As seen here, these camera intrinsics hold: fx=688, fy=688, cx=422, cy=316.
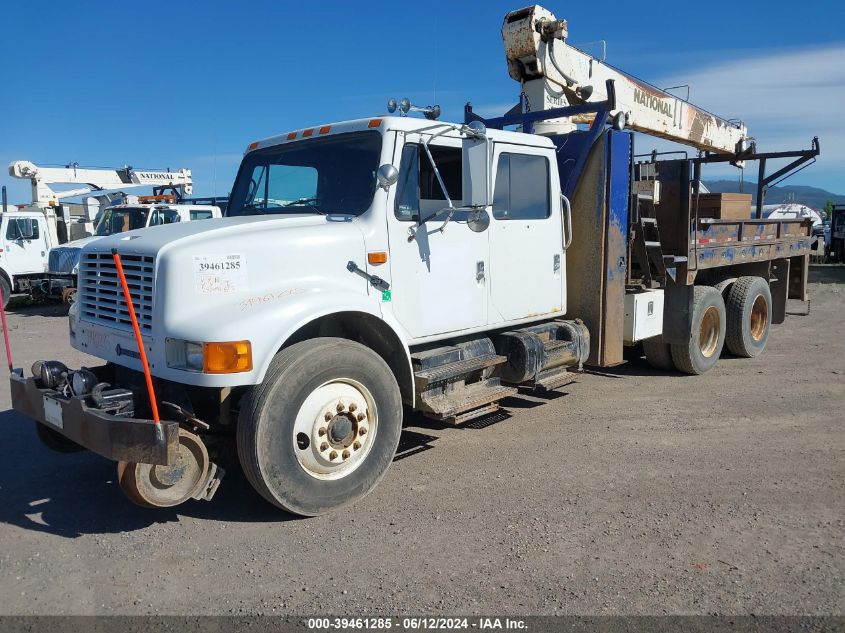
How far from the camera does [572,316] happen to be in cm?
655

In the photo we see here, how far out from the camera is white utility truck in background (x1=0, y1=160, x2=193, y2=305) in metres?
16.1

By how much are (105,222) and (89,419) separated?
497 inches

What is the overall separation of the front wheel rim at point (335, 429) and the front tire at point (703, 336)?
4.64 m

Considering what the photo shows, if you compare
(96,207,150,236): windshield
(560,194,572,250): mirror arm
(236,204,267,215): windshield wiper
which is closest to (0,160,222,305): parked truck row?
(96,207,150,236): windshield

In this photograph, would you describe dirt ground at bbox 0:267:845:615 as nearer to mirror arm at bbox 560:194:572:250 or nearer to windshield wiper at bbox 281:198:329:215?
mirror arm at bbox 560:194:572:250

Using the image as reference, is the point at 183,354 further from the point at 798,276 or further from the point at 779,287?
the point at 798,276

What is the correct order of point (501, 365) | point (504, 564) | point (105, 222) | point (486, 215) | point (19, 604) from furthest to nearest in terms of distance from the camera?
point (105, 222) < point (501, 365) < point (486, 215) < point (504, 564) < point (19, 604)

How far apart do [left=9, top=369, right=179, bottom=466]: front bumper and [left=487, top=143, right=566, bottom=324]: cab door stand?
9.06 feet

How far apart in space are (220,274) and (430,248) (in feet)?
5.13

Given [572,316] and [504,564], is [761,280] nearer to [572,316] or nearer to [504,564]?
[572,316]

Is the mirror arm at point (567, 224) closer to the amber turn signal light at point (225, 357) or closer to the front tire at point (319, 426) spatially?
the front tire at point (319, 426)

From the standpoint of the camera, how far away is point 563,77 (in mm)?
7344

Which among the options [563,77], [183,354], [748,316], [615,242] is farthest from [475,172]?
[748,316]

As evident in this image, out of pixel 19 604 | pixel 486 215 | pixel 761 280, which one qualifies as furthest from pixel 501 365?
pixel 761 280
